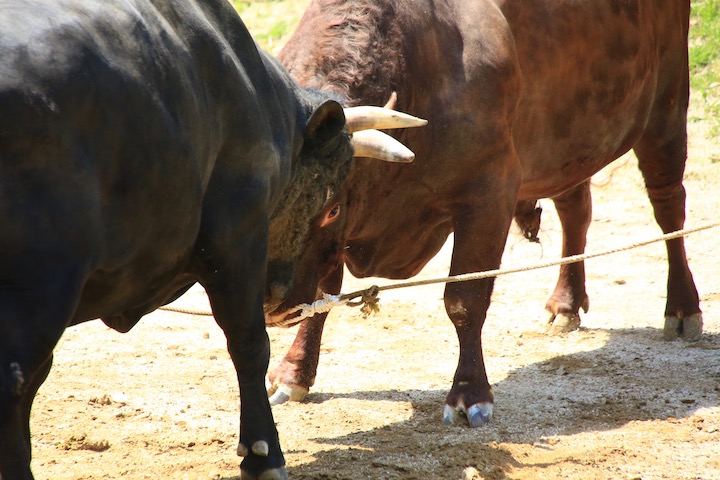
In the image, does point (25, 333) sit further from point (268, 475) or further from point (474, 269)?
point (474, 269)

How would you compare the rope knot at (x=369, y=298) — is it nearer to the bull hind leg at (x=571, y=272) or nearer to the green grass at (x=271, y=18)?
the bull hind leg at (x=571, y=272)

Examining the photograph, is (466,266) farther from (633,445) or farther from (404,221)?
(633,445)

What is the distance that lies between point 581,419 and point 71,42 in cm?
314

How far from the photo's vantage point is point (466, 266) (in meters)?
5.05

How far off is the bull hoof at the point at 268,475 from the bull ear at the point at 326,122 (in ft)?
4.26

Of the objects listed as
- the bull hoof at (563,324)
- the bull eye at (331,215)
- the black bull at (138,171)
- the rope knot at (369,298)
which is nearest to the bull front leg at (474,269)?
the rope knot at (369,298)

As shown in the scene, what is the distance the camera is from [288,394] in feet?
17.8

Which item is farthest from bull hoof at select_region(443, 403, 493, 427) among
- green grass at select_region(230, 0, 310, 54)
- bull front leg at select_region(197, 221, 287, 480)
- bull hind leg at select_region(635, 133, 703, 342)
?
green grass at select_region(230, 0, 310, 54)

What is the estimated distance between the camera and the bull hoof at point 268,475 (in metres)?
3.60

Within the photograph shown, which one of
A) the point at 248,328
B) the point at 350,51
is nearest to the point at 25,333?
the point at 248,328

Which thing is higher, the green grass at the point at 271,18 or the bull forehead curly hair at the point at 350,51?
the green grass at the point at 271,18

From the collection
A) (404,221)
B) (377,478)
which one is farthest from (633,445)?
(404,221)

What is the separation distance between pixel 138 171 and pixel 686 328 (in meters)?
4.47

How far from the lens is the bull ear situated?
3.97 meters
